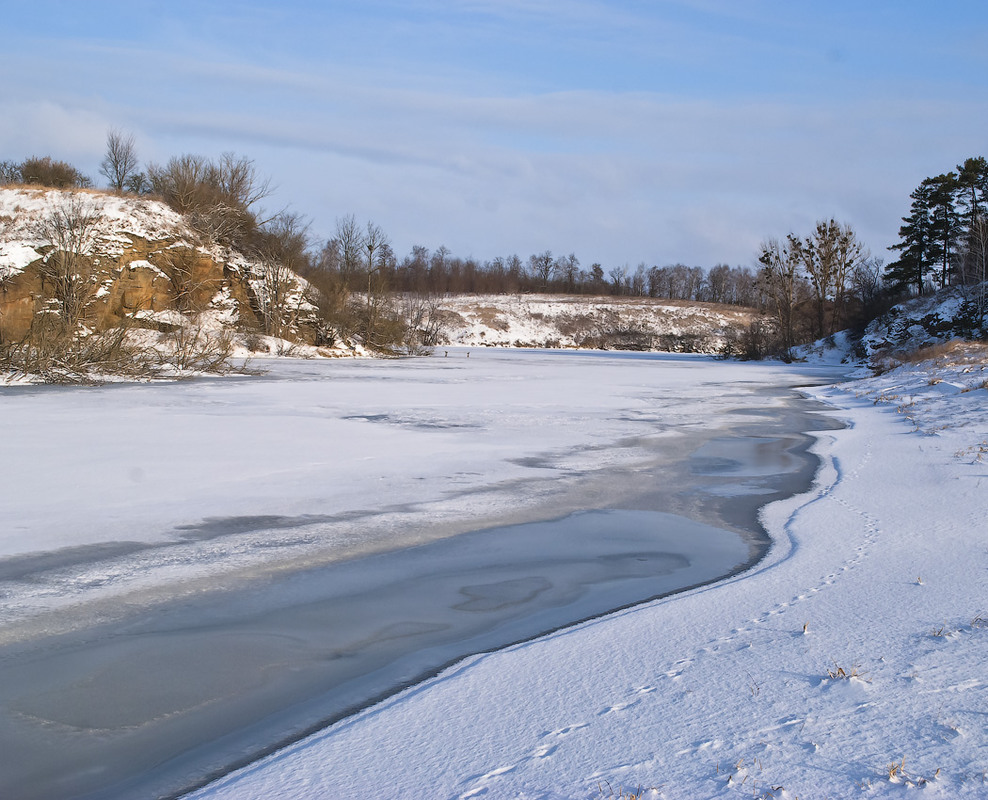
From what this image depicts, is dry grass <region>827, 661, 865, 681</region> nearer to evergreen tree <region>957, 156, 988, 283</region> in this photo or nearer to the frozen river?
the frozen river

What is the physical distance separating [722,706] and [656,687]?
0.33m

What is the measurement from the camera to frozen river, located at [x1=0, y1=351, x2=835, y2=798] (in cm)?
346

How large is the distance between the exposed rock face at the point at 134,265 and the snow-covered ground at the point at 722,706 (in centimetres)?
3125

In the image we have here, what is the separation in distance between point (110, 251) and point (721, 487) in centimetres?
3462

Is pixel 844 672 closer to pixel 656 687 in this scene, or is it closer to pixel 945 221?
pixel 656 687

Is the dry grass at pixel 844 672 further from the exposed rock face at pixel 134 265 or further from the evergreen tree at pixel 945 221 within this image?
the evergreen tree at pixel 945 221

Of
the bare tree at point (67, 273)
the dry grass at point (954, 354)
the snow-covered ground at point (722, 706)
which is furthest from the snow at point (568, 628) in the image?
the dry grass at point (954, 354)

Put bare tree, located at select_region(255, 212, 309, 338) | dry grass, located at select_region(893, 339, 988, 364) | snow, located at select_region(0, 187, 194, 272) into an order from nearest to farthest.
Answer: dry grass, located at select_region(893, 339, 988, 364) → snow, located at select_region(0, 187, 194, 272) → bare tree, located at select_region(255, 212, 309, 338)

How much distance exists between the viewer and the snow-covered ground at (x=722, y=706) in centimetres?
271

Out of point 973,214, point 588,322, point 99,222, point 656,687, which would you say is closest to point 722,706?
point 656,687

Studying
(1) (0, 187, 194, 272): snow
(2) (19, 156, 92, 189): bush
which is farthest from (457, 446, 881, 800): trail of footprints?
(2) (19, 156, 92, 189): bush

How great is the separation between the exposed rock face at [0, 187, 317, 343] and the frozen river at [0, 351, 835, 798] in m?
22.4

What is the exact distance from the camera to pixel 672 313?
88.4 metres

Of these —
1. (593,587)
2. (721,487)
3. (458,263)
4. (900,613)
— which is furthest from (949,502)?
(458,263)
